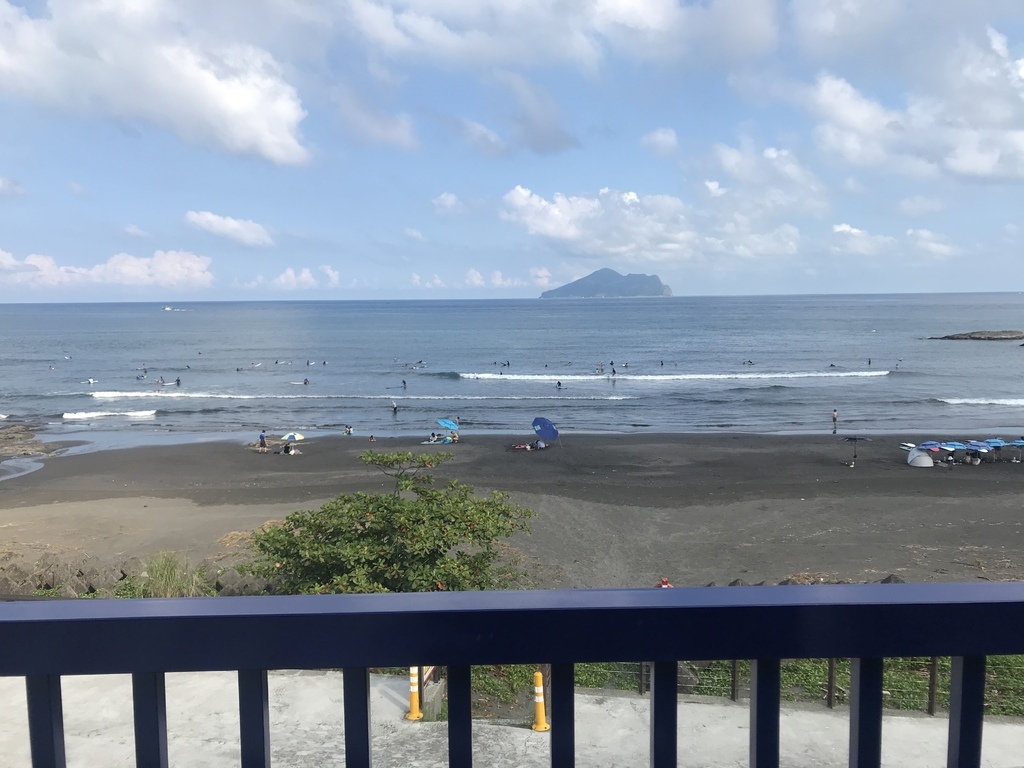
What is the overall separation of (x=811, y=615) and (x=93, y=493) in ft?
90.5

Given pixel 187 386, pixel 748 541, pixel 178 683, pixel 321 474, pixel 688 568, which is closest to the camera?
pixel 178 683

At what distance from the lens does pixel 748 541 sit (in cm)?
1898

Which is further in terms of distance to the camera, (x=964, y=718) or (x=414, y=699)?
(x=414, y=699)

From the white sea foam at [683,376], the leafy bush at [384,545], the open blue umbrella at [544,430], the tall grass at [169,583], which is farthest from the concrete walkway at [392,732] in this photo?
the white sea foam at [683,376]

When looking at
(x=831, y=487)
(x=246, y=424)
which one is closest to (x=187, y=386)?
(x=246, y=424)

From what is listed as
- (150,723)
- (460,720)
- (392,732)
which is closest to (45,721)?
(150,723)

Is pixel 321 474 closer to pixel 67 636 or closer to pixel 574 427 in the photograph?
pixel 574 427

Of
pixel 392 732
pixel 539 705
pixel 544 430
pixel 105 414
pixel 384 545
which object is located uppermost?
pixel 392 732

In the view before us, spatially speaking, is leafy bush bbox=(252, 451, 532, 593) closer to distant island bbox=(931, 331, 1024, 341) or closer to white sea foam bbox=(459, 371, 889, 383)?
white sea foam bbox=(459, 371, 889, 383)

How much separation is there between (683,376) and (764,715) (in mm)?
57494

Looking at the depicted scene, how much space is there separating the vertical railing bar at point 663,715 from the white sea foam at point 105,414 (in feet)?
147

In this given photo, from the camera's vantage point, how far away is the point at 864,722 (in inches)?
62.1

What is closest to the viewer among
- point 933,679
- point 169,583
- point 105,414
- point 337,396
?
point 933,679

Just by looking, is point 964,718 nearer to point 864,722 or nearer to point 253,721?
point 864,722
